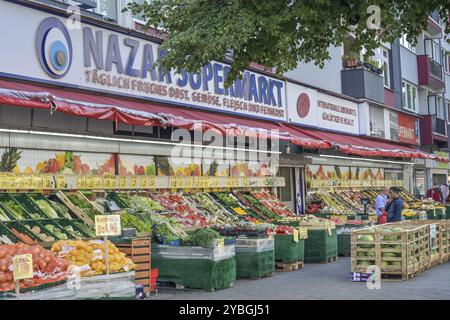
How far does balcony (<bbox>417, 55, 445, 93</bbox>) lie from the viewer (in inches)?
1470

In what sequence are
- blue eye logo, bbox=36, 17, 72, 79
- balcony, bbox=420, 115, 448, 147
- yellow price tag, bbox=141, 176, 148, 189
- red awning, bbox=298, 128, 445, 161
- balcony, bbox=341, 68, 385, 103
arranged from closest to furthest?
blue eye logo, bbox=36, 17, 72, 79 < yellow price tag, bbox=141, 176, 148, 189 < red awning, bbox=298, 128, 445, 161 < balcony, bbox=341, 68, 385, 103 < balcony, bbox=420, 115, 448, 147

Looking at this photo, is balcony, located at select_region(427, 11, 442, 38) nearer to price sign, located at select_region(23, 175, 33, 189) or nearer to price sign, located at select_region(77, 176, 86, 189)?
price sign, located at select_region(77, 176, 86, 189)

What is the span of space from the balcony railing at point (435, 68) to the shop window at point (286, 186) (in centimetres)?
1888

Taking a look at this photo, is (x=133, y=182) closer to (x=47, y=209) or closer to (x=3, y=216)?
(x=47, y=209)

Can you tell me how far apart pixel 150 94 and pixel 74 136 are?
264 centimetres

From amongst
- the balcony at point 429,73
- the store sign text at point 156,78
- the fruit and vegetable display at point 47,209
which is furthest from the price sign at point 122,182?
the balcony at point 429,73

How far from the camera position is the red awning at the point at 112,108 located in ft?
33.8

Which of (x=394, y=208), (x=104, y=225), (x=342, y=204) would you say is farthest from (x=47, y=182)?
(x=342, y=204)

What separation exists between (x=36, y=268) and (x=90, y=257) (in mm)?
1111

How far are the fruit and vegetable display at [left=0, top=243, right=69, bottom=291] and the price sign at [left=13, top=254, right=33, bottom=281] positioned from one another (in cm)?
31

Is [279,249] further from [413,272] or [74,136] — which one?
[74,136]

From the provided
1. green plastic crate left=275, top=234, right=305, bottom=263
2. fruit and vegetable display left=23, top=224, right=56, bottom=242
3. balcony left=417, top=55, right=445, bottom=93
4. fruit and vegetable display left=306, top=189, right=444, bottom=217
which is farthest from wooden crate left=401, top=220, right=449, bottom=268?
balcony left=417, top=55, right=445, bottom=93

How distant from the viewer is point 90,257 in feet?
28.7

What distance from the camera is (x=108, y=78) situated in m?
13.6
